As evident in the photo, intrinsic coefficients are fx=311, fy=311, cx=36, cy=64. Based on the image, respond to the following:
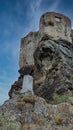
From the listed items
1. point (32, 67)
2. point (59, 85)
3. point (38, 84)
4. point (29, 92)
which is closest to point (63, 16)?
point (32, 67)

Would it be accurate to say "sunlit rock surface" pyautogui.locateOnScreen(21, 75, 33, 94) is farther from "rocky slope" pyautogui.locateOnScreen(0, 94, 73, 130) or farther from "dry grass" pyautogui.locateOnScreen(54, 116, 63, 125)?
"dry grass" pyautogui.locateOnScreen(54, 116, 63, 125)

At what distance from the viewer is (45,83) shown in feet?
102

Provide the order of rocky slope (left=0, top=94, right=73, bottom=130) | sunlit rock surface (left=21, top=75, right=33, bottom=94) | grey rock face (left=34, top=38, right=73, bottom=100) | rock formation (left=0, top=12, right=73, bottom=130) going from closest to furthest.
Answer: rocky slope (left=0, top=94, right=73, bottom=130), rock formation (left=0, top=12, right=73, bottom=130), sunlit rock surface (left=21, top=75, right=33, bottom=94), grey rock face (left=34, top=38, right=73, bottom=100)

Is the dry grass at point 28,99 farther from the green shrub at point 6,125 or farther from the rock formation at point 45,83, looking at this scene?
the green shrub at point 6,125

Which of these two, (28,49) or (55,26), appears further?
(28,49)

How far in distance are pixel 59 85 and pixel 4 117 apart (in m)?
16.7

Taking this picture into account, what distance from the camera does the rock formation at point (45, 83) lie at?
39.7ft

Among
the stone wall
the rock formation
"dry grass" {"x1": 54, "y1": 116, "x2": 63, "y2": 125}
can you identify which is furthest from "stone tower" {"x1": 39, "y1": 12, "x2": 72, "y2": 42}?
"dry grass" {"x1": 54, "y1": 116, "x2": 63, "y2": 125}

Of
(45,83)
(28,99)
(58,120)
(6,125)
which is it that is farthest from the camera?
(45,83)

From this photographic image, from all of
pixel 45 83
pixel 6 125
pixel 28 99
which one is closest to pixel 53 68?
pixel 45 83

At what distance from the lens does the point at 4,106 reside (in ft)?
42.1

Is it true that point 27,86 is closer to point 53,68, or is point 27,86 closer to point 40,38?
point 53,68

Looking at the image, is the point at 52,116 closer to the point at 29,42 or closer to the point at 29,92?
the point at 29,92

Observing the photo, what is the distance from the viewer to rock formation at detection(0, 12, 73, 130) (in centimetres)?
1209
